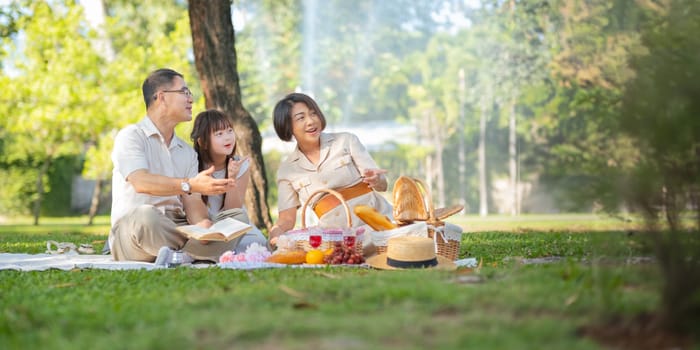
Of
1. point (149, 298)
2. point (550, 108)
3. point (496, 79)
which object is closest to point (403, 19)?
point (496, 79)

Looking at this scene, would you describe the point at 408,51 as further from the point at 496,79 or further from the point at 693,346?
the point at 693,346

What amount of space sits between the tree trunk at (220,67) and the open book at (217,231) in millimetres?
3798

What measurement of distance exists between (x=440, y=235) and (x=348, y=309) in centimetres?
249

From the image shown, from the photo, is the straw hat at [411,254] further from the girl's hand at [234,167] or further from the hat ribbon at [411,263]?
the girl's hand at [234,167]

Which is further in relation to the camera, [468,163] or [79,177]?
[468,163]

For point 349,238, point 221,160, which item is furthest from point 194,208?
point 349,238

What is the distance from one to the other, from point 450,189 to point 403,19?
6764mm

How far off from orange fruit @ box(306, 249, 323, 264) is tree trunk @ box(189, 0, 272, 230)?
408 cm

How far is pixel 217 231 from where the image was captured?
5570 millimetres

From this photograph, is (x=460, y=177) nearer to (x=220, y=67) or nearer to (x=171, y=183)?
(x=220, y=67)

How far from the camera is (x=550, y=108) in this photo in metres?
25.8

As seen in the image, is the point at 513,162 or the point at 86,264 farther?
the point at 513,162

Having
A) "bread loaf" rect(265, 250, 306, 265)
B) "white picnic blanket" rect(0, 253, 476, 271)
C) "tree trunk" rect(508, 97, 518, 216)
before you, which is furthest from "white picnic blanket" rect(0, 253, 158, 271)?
"tree trunk" rect(508, 97, 518, 216)

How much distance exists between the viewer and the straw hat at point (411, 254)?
502cm
